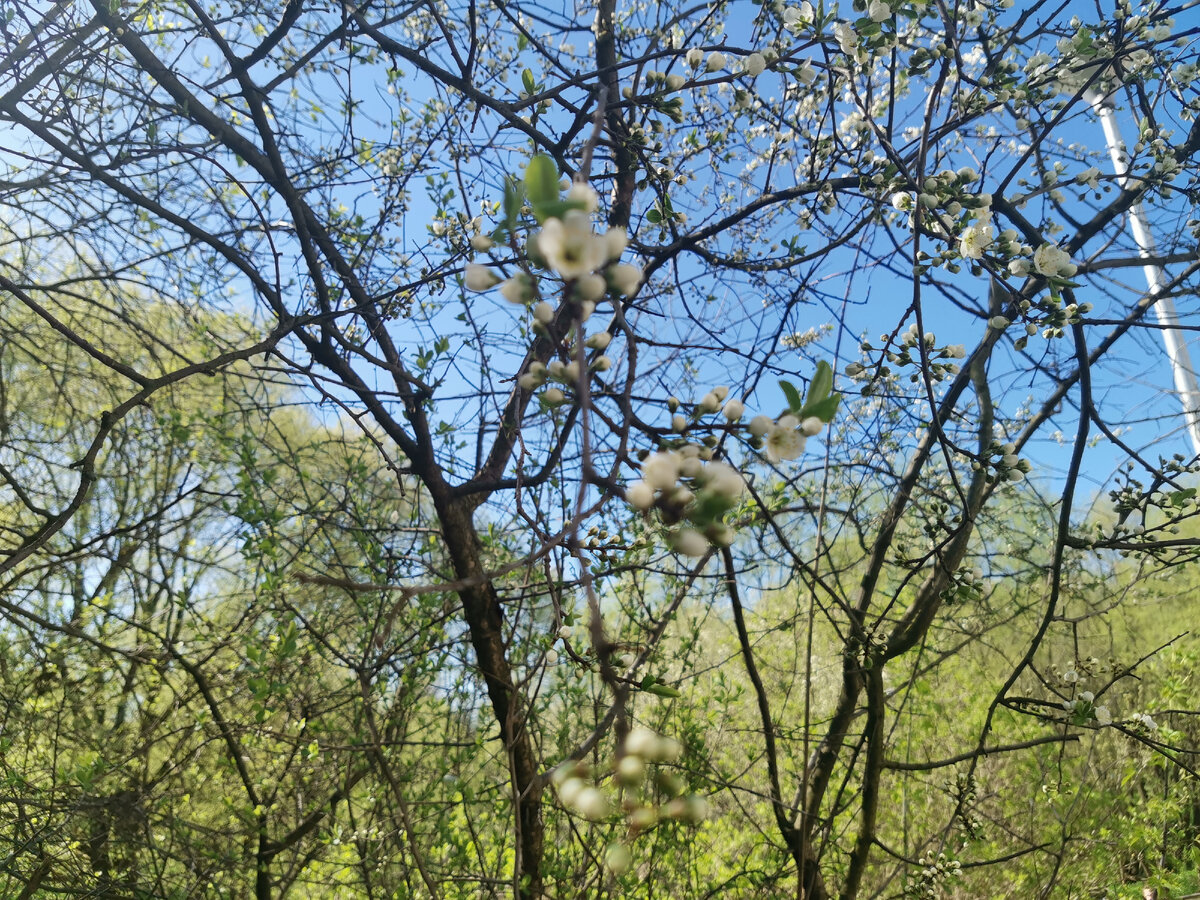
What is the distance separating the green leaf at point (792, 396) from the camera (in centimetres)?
65

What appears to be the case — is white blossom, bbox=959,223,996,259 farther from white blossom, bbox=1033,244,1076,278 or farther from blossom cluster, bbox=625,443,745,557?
blossom cluster, bbox=625,443,745,557

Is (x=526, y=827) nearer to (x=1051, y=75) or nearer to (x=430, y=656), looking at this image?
(x=430, y=656)

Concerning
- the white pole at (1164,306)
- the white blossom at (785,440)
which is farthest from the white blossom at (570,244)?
the white pole at (1164,306)

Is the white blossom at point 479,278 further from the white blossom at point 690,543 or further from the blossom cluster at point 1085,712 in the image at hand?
the blossom cluster at point 1085,712

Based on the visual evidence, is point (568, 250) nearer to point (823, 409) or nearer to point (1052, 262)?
point (823, 409)

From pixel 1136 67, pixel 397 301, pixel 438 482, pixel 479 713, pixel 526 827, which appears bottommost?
pixel 526 827

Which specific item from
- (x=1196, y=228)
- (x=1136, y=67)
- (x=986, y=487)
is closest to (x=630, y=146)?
(x=1136, y=67)

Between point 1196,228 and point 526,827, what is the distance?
7.80ft

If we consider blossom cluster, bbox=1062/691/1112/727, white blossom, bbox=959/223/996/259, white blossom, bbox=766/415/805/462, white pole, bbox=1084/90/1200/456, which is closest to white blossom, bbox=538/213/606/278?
white blossom, bbox=766/415/805/462

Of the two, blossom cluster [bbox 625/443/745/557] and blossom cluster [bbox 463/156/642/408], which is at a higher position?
blossom cluster [bbox 463/156/642/408]

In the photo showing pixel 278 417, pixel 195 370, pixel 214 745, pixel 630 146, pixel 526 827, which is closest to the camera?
pixel 195 370

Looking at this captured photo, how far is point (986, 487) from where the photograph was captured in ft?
8.04

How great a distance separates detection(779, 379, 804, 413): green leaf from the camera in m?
0.65

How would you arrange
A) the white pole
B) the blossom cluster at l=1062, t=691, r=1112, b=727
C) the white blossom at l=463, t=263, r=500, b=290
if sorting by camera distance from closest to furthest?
1. the white blossom at l=463, t=263, r=500, b=290
2. the blossom cluster at l=1062, t=691, r=1112, b=727
3. the white pole
